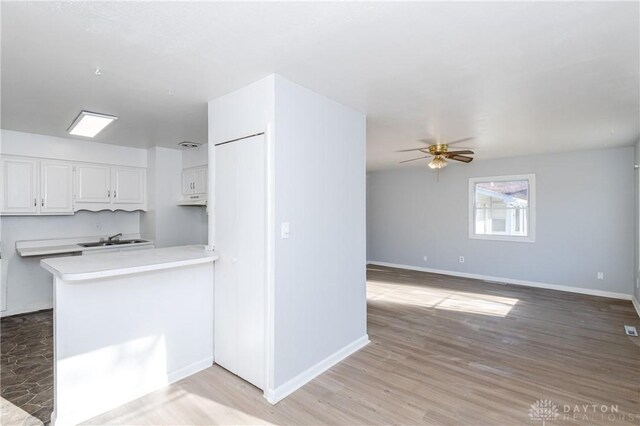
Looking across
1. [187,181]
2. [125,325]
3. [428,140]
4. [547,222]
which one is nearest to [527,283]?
[547,222]

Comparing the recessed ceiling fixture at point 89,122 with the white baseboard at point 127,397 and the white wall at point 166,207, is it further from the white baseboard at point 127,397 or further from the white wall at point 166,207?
the white baseboard at point 127,397

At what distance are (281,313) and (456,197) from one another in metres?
5.38

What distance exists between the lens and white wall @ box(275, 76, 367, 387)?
2463 mm

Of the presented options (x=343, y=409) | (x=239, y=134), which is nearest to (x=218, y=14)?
(x=239, y=134)

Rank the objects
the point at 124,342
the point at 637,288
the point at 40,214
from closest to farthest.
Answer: the point at 124,342
the point at 40,214
the point at 637,288

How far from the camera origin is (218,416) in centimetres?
218

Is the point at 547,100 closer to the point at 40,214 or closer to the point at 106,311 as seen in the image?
the point at 106,311

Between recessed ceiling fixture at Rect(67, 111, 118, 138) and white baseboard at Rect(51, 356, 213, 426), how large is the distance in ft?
8.36

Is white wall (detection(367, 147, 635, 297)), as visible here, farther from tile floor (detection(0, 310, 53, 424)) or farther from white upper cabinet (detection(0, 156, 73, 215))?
tile floor (detection(0, 310, 53, 424))

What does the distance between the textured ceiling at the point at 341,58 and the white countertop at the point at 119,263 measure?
1.37 meters

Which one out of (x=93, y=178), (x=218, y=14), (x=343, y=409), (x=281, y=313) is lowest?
(x=343, y=409)

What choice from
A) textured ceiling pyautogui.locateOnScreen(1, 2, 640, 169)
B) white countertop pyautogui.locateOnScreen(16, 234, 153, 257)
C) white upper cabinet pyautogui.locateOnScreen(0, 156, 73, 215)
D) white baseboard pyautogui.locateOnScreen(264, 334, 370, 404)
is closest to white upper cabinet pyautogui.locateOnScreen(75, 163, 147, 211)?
white upper cabinet pyautogui.locateOnScreen(0, 156, 73, 215)

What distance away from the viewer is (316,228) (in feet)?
9.08

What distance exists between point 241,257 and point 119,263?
869mm
